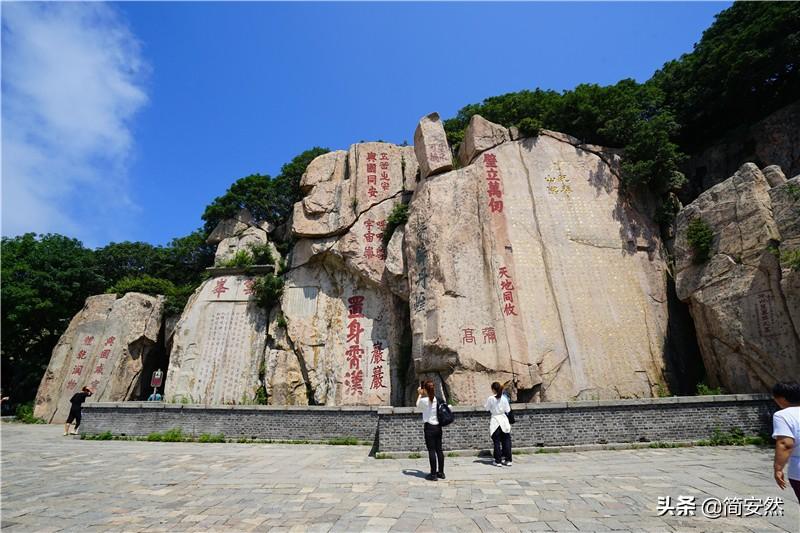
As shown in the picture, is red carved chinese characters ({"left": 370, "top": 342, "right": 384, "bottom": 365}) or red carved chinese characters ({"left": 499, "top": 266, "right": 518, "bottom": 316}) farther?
red carved chinese characters ({"left": 370, "top": 342, "right": 384, "bottom": 365})

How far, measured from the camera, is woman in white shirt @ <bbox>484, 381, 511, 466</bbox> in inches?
258

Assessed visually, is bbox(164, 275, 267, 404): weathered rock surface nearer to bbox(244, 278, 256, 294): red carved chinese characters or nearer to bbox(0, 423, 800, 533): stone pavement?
bbox(244, 278, 256, 294): red carved chinese characters

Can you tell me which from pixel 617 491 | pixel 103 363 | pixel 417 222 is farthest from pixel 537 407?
pixel 103 363

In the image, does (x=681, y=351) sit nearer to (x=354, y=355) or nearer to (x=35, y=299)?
(x=354, y=355)

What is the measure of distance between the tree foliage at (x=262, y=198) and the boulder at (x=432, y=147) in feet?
21.8

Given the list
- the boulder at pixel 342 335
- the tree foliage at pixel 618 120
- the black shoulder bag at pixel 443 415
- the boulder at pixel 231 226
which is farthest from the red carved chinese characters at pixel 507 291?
the boulder at pixel 231 226

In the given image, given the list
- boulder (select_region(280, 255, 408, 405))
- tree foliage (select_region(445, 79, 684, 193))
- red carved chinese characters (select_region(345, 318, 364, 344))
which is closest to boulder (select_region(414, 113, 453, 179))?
tree foliage (select_region(445, 79, 684, 193))

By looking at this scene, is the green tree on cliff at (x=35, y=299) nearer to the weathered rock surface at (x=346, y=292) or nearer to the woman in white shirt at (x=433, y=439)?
the weathered rock surface at (x=346, y=292)

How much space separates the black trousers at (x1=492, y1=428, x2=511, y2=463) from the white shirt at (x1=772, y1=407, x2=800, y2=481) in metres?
3.93

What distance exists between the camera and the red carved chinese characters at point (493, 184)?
1235 cm

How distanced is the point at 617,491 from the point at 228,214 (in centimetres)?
1697

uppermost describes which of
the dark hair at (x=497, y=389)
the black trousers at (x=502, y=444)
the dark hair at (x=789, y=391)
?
the dark hair at (x=497, y=389)

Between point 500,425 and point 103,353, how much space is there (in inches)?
631

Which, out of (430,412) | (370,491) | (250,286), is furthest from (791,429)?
(250,286)
